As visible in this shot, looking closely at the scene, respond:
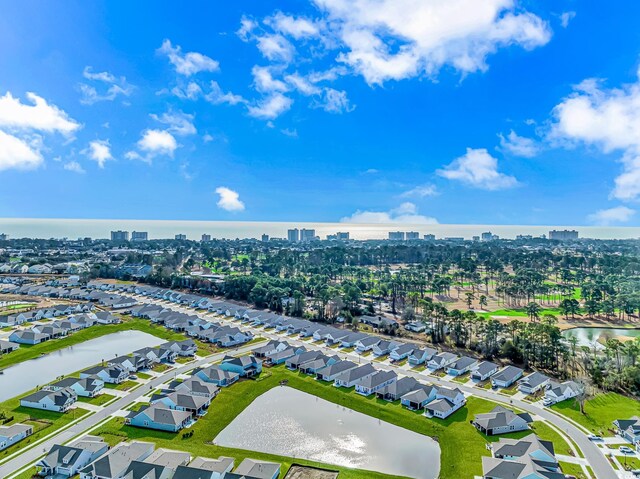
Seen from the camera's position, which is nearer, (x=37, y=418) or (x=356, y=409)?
(x=37, y=418)

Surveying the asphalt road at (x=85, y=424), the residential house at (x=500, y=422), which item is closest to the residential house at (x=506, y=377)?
the residential house at (x=500, y=422)

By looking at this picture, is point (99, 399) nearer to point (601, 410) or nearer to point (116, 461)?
point (116, 461)

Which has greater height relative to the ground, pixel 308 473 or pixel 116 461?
pixel 116 461

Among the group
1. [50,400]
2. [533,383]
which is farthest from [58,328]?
[533,383]

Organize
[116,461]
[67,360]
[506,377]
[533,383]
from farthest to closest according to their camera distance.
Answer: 1. [67,360]
2. [506,377]
3. [533,383]
4. [116,461]

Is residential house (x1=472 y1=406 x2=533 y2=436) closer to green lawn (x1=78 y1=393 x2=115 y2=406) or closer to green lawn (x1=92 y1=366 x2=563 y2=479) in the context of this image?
green lawn (x1=92 y1=366 x2=563 y2=479)

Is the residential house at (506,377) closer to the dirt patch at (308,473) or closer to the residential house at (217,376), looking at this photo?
the dirt patch at (308,473)
